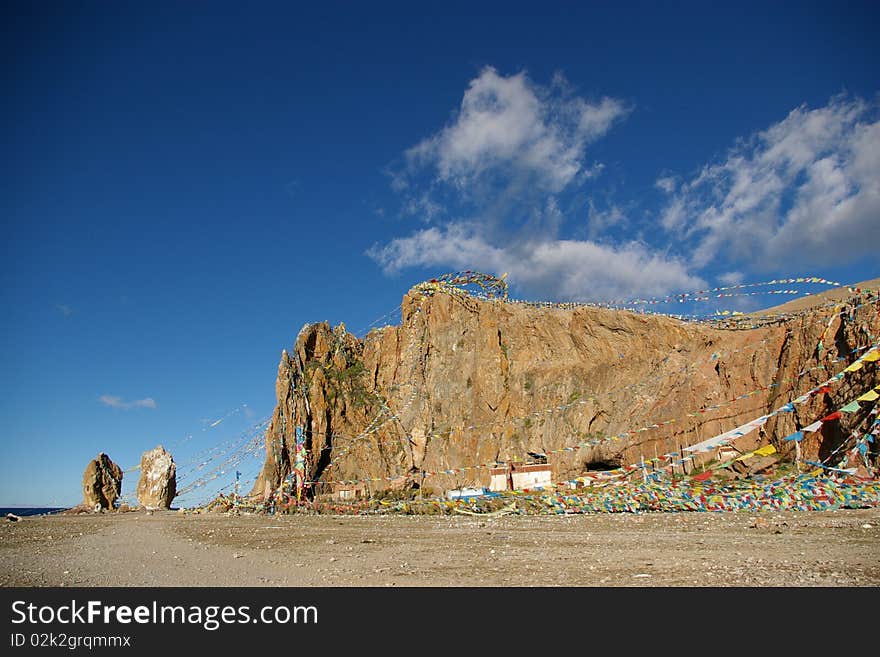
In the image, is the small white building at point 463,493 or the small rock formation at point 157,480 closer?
the small white building at point 463,493

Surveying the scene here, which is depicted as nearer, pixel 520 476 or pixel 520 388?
pixel 520 476

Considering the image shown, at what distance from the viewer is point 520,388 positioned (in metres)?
47.6

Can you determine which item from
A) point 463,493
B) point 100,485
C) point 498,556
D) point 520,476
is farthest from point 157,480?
point 498,556

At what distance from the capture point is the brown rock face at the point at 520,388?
34438mm

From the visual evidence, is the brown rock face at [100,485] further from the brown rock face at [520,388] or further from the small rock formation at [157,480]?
the brown rock face at [520,388]

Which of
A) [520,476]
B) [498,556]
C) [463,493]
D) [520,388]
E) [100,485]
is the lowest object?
[463,493]

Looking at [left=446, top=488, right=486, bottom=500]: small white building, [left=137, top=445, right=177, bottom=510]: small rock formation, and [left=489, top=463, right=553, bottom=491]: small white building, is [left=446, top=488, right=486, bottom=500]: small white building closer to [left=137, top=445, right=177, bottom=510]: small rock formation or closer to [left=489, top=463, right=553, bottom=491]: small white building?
[left=489, top=463, right=553, bottom=491]: small white building

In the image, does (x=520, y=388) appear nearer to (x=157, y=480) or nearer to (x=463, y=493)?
(x=463, y=493)

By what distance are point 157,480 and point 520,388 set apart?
1246 inches

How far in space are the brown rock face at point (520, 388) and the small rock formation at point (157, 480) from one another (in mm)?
7763

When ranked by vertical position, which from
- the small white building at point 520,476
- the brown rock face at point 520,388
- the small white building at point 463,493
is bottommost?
the small white building at point 463,493

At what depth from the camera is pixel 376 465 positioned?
50219 millimetres

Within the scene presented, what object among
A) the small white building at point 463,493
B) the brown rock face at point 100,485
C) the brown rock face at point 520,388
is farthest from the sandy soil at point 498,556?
the brown rock face at point 100,485

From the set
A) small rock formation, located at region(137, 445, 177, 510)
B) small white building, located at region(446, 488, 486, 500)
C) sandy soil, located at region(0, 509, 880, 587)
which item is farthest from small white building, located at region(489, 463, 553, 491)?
small rock formation, located at region(137, 445, 177, 510)
